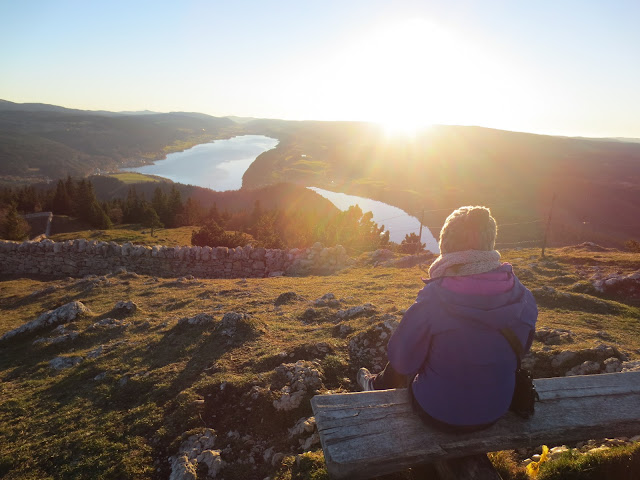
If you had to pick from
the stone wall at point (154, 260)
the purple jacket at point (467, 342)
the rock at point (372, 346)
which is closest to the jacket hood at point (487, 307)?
the purple jacket at point (467, 342)

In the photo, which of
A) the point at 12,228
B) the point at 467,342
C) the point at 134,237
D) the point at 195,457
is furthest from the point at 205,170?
the point at 467,342

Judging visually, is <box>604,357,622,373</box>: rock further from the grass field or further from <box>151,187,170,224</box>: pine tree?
<box>151,187,170,224</box>: pine tree

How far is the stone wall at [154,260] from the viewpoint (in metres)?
18.6

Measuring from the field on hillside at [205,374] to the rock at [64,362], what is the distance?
0.05m

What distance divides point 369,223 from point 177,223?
30.8 m

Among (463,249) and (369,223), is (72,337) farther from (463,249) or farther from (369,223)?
(369,223)

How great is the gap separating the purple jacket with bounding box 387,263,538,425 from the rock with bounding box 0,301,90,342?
406 inches

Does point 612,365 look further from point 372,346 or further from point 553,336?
point 372,346

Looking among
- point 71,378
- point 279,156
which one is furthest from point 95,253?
point 279,156

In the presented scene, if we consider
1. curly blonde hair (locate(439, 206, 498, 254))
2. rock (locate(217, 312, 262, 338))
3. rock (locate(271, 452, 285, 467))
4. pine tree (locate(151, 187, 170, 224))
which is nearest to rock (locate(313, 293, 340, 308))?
rock (locate(217, 312, 262, 338))

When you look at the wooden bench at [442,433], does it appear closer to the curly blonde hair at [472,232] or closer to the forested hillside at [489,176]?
the curly blonde hair at [472,232]

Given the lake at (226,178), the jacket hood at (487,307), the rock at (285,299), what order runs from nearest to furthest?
the jacket hood at (487,307), the rock at (285,299), the lake at (226,178)

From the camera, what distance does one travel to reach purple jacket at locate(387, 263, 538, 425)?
291 centimetres

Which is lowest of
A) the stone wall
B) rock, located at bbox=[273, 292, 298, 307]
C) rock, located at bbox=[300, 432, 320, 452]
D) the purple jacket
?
the stone wall
